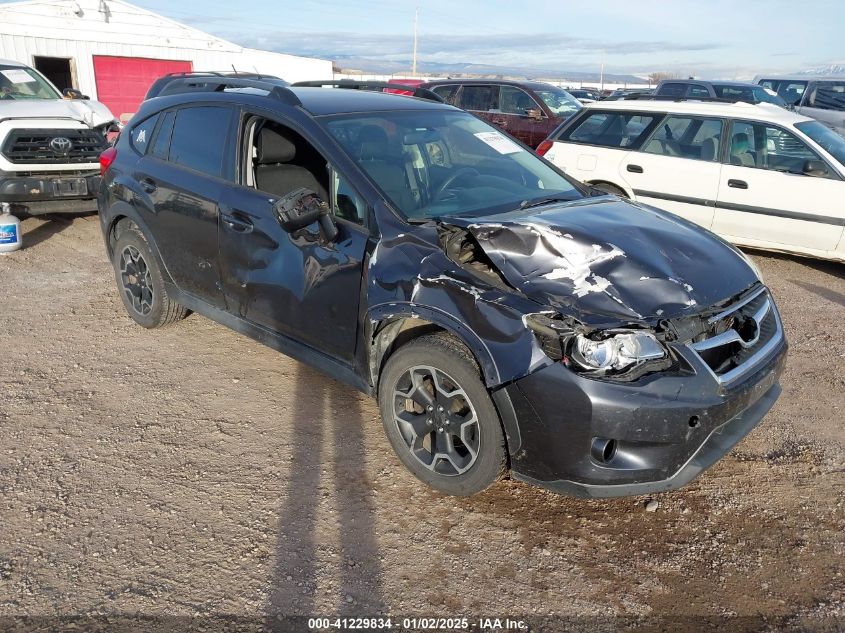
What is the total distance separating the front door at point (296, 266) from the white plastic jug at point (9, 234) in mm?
4465

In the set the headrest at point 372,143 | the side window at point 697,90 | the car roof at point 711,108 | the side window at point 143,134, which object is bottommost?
the side window at point 697,90

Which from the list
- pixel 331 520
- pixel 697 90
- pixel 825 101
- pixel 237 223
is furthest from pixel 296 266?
pixel 697 90

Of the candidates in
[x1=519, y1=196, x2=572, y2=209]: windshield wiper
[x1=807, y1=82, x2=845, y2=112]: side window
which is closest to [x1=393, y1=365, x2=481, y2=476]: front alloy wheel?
[x1=519, y1=196, x2=572, y2=209]: windshield wiper

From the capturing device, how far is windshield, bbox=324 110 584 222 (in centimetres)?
351

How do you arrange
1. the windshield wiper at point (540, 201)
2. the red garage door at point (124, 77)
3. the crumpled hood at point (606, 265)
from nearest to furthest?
1. the crumpled hood at point (606, 265)
2. the windshield wiper at point (540, 201)
3. the red garage door at point (124, 77)

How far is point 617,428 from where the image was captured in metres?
2.63

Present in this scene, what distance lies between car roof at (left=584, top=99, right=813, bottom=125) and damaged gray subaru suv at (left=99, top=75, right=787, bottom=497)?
12.7 feet

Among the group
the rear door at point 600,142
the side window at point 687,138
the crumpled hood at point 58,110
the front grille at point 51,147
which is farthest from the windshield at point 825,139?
the crumpled hood at point 58,110

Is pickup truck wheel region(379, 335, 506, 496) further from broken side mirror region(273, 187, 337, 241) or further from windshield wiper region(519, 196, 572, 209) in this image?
windshield wiper region(519, 196, 572, 209)

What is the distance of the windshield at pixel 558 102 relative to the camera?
11594 mm

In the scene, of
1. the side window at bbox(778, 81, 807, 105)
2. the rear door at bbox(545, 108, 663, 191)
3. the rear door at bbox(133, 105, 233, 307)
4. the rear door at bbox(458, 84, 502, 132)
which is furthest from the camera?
the side window at bbox(778, 81, 807, 105)

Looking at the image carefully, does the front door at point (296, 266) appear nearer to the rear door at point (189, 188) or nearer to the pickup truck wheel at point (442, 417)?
the rear door at point (189, 188)

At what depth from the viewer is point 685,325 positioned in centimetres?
284

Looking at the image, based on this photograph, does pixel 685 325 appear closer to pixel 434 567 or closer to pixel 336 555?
pixel 434 567
